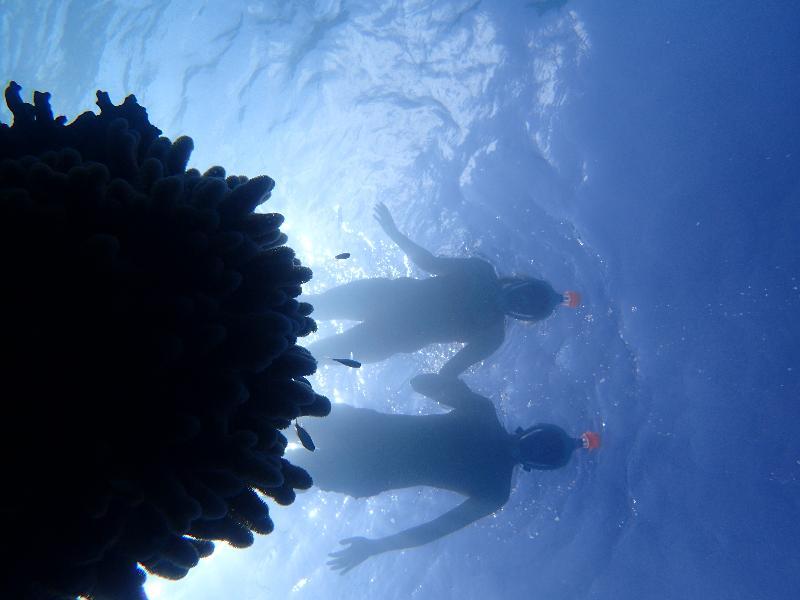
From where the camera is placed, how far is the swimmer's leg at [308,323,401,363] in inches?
370

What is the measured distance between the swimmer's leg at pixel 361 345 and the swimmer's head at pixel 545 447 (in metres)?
2.99

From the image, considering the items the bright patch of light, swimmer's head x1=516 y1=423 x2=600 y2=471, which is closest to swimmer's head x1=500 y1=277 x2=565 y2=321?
swimmer's head x1=516 y1=423 x2=600 y2=471

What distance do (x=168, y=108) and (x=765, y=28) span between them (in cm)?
1487

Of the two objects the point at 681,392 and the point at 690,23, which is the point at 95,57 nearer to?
the point at 690,23

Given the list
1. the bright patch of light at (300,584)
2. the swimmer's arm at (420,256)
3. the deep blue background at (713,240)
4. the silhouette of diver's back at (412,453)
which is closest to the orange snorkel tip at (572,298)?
the swimmer's arm at (420,256)

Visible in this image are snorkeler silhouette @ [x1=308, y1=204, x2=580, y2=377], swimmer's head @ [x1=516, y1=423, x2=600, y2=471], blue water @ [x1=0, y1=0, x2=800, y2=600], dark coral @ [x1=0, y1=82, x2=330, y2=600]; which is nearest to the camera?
dark coral @ [x1=0, y1=82, x2=330, y2=600]

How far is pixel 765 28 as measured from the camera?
8773 millimetres

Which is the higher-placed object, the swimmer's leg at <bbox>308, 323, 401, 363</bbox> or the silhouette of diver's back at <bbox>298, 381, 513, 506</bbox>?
the swimmer's leg at <bbox>308, 323, 401, 363</bbox>

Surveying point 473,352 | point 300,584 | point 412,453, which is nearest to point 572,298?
point 473,352

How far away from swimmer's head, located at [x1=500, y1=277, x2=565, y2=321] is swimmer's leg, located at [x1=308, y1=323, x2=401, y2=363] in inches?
95.9

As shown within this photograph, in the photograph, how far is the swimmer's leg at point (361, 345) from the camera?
9398 mm

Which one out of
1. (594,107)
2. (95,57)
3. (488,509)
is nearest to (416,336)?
(488,509)

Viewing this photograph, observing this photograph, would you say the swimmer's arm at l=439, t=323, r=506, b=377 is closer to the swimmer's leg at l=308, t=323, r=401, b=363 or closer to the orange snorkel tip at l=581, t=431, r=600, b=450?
the swimmer's leg at l=308, t=323, r=401, b=363

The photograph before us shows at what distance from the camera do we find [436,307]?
910cm
